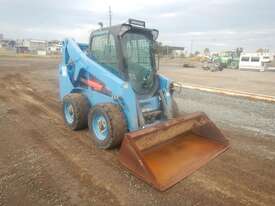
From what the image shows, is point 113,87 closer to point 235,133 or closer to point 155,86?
point 155,86

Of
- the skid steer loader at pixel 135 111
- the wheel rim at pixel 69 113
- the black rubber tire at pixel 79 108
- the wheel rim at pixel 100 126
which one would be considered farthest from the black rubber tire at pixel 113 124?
the wheel rim at pixel 69 113

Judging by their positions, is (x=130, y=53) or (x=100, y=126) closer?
(x=100, y=126)

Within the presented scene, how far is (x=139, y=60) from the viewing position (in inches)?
215

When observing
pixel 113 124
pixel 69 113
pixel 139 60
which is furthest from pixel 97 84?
pixel 69 113

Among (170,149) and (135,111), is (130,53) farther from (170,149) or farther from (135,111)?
(170,149)

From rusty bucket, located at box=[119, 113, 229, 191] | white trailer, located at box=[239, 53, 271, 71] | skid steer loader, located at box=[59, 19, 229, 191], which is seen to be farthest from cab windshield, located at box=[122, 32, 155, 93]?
white trailer, located at box=[239, 53, 271, 71]

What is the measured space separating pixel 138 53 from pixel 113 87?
105 cm

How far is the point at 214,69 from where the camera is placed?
32.2 meters

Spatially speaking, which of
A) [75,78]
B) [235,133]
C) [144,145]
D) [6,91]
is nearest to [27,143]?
[75,78]

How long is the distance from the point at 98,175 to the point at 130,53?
254 centimetres

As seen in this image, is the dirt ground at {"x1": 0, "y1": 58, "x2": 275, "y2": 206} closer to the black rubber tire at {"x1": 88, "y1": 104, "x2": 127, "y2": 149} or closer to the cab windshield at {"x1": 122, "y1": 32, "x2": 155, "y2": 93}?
the black rubber tire at {"x1": 88, "y1": 104, "x2": 127, "y2": 149}

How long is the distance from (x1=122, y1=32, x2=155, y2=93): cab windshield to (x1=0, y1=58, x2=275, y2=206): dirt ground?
1578mm

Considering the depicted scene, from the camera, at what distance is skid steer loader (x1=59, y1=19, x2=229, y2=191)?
4145mm

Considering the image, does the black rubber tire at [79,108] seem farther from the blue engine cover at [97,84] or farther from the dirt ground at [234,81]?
the dirt ground at [234,81]
